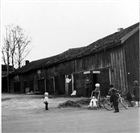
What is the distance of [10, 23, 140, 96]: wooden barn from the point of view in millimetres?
16578

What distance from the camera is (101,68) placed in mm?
18562

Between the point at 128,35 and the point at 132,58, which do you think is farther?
the point at 132,58

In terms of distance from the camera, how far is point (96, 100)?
456 inches

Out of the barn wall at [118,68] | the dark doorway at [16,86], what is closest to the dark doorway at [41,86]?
the dark doorway at [16,86]

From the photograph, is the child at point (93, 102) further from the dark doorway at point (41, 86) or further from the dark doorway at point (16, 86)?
the dark doorway at point (16, 86)

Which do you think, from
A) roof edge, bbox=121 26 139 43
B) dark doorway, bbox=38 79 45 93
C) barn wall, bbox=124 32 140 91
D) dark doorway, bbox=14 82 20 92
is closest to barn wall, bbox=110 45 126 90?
barn wall, bbox=124 32 140 91

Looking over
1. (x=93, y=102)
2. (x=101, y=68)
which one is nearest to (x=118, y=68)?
(x=101, y=68)

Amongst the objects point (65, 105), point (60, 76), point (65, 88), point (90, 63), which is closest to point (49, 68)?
point (60, 76)

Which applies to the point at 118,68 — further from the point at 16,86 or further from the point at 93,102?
the point at 16,86

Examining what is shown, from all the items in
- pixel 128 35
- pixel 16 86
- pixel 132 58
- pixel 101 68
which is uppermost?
pixel 128 35

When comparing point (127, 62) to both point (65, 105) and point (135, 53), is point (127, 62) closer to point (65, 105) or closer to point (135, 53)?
point (135, 53)

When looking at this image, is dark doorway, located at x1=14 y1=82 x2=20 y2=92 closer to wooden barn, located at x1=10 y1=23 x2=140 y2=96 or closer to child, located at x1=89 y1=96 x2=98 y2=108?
wooden barn, located at x1=10 y1=23 x2=140 y2=96

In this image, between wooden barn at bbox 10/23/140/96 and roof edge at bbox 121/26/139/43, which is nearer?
→ roof edge at bbox 121/26/139/43

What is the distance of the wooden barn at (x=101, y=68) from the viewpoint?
16.6 m
